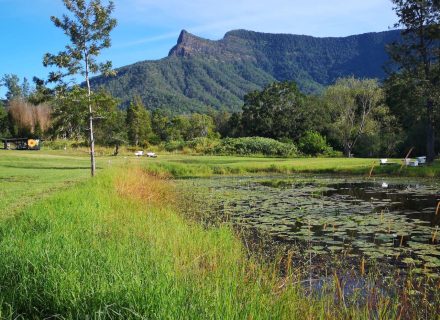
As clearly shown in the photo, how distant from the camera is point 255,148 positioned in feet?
189

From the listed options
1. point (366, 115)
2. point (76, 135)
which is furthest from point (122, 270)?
point (366, 115)

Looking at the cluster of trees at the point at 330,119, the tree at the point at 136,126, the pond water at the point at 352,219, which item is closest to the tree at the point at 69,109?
the pond water at the point at 352,219

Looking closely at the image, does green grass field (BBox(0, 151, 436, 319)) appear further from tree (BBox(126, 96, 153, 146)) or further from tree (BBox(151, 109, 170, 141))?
tree (BBox(151, 109, 170, 141))

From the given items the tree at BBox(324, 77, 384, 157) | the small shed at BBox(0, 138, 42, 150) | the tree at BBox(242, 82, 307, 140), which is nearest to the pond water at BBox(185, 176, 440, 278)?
the tree at BBox(324, 77, 384, 157)

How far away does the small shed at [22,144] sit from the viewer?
6431cm

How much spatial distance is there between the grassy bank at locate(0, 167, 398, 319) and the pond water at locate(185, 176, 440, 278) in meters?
1.95

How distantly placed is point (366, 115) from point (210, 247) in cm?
5527

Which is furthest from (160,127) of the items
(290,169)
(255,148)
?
(290,169)

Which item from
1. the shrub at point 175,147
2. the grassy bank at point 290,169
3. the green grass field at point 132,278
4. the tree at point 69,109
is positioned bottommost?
the grassy bank at point 290,169

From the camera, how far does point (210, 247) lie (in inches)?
293

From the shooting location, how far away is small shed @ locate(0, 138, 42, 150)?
64.3 metres

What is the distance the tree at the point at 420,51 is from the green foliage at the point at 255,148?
80.4ft

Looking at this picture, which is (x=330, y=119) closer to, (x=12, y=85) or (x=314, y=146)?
(x=314, y=146)

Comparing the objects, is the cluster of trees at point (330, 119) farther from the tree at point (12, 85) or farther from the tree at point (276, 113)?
the tree at point (12, 85)
